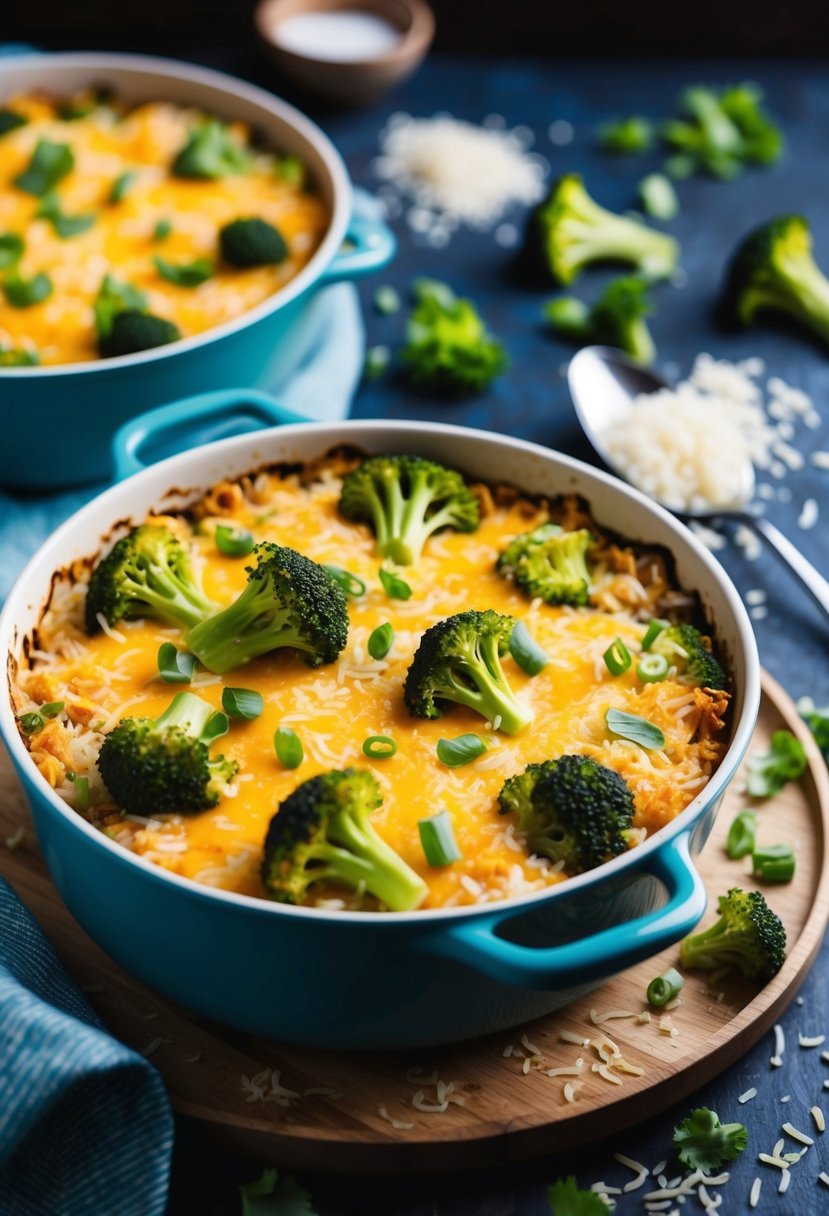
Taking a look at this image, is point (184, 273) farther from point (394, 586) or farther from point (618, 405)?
point (394, 586)

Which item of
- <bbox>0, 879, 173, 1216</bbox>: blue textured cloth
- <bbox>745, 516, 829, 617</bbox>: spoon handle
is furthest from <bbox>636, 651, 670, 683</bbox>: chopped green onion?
<bbox>0, 879, 173, 1216</bbox>: blue textured cloth

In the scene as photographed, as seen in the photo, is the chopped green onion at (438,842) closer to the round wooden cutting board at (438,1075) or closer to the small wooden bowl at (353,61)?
the round wooden cutting board at (438,1075)

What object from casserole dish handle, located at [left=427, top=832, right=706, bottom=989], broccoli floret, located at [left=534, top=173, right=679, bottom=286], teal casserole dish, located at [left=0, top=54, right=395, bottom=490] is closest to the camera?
casserole dish handle, located at [left=427, top=832, right=706, bottom=989]

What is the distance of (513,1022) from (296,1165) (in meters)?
0.47

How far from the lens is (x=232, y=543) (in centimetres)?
305

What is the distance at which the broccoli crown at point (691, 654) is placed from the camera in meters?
2.80

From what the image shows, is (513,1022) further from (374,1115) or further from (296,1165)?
(296,1165)

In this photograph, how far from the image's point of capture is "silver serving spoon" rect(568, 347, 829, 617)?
382cm

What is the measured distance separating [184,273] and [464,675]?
1.82 meters

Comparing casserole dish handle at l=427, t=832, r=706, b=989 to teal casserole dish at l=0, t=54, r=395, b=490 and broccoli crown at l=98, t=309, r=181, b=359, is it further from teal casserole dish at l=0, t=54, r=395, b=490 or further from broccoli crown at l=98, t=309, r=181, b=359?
broccoli crown at l=98, t=309, r=181, b=359

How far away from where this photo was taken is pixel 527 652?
9.16ft

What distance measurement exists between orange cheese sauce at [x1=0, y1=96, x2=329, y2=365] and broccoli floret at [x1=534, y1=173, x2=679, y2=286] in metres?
0.89

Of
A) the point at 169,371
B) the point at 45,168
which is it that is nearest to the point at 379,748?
the point at 169,371

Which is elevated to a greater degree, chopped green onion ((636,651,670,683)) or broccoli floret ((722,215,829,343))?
chopped green onion ((636,651,670,683))
